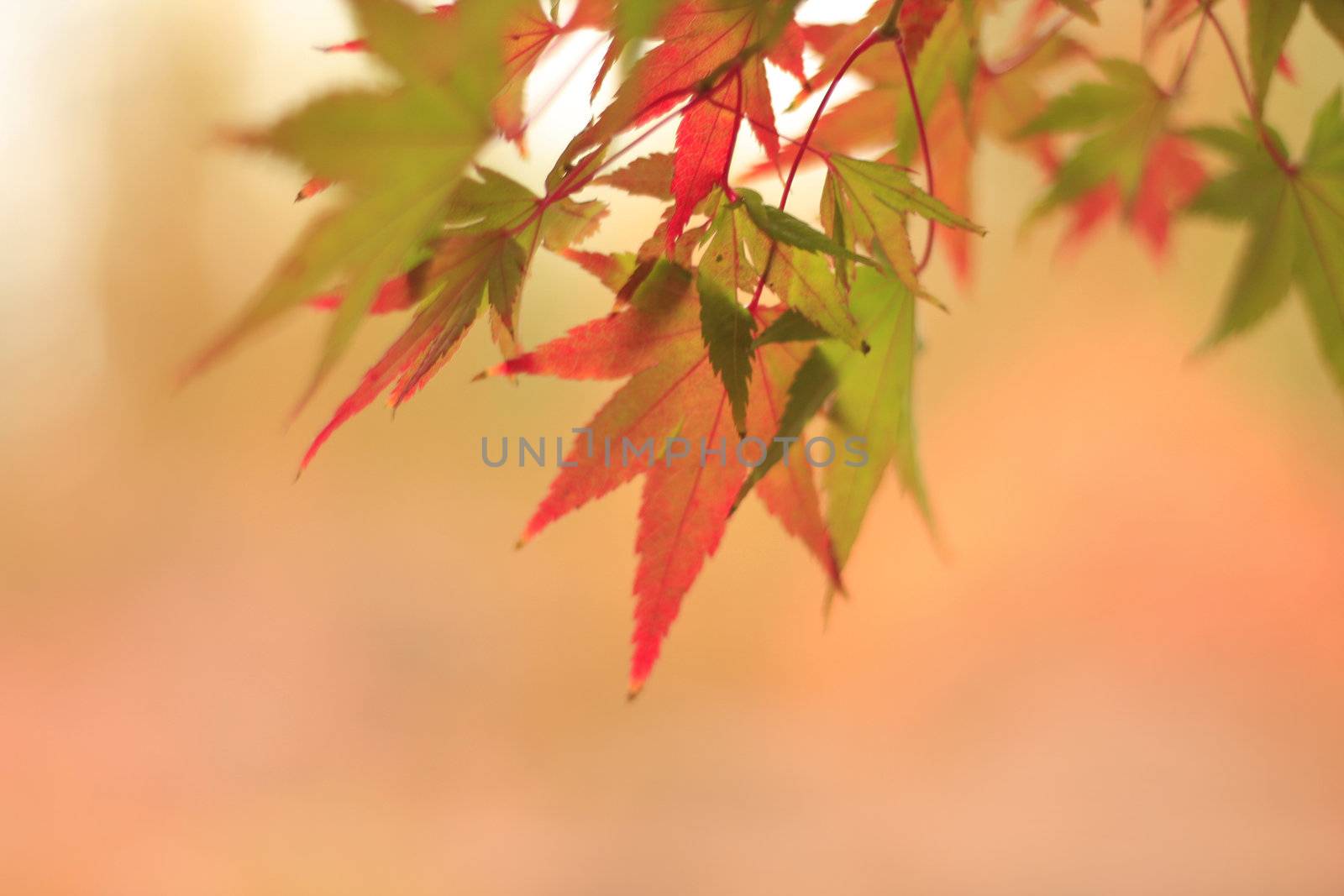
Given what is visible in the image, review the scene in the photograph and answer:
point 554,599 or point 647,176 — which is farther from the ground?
point 647,176

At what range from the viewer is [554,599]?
1.04m

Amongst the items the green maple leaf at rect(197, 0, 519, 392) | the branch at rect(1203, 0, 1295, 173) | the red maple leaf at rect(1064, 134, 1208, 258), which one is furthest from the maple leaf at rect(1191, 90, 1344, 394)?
the green maple leaf at rect(197, 0, 519, 392)

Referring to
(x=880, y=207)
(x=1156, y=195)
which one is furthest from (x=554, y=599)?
(x=880, y=207)

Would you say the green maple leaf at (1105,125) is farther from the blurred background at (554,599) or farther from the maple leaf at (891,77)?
the blurred background at (554,599)

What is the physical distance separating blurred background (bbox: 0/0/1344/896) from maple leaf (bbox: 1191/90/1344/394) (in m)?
0.63

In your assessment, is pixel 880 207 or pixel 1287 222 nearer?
pixel 880 207

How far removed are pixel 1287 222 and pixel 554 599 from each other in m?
0.80

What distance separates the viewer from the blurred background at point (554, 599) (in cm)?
96

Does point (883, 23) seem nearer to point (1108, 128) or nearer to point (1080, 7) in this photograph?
point (1080, 7)

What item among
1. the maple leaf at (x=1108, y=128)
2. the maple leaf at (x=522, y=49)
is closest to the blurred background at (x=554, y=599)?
the maple leaf at (x=1108, y=128)

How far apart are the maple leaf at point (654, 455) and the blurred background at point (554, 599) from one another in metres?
0.69

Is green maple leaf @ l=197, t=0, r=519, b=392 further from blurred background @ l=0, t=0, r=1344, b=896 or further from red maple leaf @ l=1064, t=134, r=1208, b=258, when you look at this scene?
blurred background @ l=0, t=0, r=1344, b=896

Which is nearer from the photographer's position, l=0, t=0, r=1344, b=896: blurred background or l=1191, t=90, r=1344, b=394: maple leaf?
l=1191, t=90, r=1344, b=394: maple leaf

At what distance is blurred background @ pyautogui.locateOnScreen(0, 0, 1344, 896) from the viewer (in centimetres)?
96
